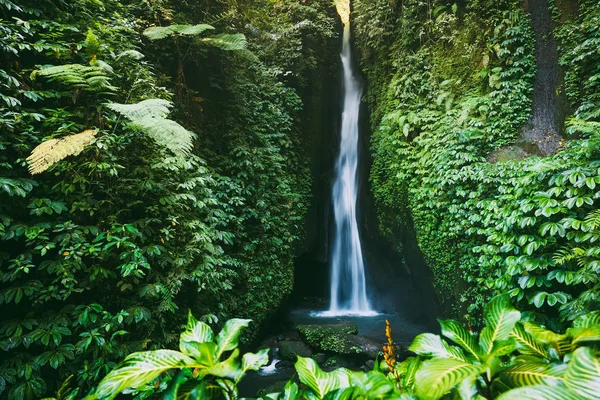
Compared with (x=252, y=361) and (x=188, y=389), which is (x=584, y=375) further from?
(x=188, y=389)

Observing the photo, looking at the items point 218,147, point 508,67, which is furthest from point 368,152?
point 218,147

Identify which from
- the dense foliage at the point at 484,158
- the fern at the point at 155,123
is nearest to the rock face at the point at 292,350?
the dense foliage at the point at 484,158

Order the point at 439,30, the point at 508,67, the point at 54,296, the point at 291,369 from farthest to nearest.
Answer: the point at 439,30, the point at 291,369, the point at 508,67, the point at 54,296

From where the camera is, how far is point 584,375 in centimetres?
75

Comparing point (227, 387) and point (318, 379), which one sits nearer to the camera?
point (227, 387)

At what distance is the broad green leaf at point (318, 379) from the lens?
1.14 metres

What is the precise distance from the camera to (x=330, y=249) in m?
10.8

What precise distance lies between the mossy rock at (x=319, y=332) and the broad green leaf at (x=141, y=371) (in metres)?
5.87

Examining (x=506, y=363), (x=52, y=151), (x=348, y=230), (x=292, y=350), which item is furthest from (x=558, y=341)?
(x=348, y=230)

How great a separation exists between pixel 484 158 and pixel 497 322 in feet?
16.9

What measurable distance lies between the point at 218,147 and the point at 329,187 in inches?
217

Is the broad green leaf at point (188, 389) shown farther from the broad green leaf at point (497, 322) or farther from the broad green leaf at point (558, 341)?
the broad green leaf at point (558, 341)

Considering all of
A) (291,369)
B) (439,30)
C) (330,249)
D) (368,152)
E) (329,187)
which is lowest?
(291,369)

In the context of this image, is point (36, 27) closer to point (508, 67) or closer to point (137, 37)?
point (137, 37)
